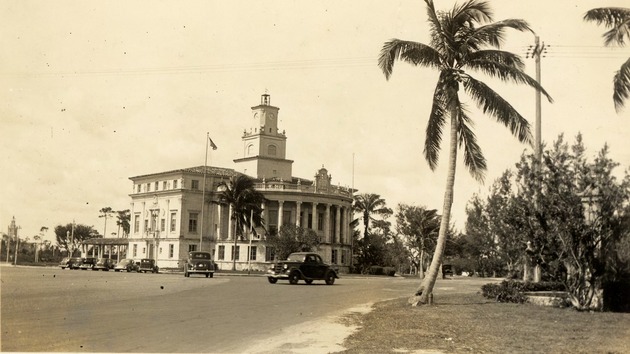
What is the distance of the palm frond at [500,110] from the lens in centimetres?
1670

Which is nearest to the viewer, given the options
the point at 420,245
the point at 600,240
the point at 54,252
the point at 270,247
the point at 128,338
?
the point at 128,338

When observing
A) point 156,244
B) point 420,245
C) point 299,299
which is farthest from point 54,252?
point 299,299

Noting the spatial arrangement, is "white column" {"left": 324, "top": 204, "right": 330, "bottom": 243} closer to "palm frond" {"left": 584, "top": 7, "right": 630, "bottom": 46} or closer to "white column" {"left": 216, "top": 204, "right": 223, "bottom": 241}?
"white column" {"left": 216, "top": 204, "right": 223, "bottom": 241}

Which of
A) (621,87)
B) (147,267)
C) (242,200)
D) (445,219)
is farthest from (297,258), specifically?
(242,200)

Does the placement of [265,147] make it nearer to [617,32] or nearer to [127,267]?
[127,267]

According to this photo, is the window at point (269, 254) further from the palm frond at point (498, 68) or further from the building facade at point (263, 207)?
the palm frond at point (498, 68)

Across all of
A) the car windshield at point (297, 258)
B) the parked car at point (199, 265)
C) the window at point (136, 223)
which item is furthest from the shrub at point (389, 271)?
the window at point (136, 223)

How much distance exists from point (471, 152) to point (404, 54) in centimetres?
368

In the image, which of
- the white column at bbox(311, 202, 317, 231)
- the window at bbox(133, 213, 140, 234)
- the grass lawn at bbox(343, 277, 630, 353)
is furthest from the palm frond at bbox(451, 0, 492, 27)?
the window at bbox(133, 213, 140, 234)

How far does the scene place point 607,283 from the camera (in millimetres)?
16281

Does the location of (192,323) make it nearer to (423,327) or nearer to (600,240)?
(423,327)

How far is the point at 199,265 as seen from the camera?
129ft

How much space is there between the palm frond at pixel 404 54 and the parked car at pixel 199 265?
25728 mm

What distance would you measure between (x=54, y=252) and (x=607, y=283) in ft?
450
